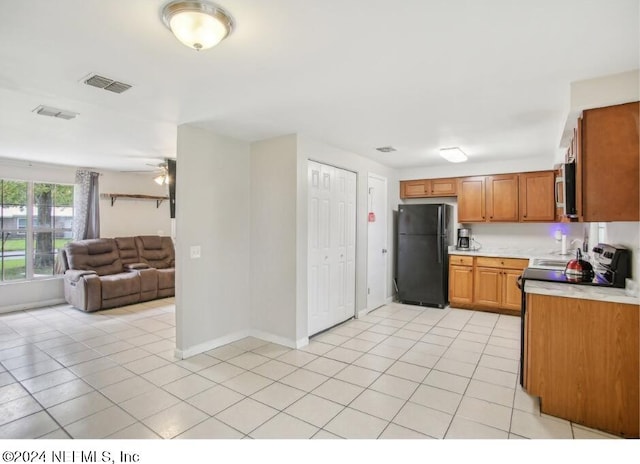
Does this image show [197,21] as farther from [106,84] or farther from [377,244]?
[377,244]

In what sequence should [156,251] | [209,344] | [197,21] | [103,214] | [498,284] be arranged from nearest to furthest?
[197,21] < [209,344] < [498,284] < [103,214] < [156,251]

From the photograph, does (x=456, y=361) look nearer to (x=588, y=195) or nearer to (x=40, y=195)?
(x=588, y=195)

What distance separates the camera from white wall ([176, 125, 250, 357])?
11.0 feet

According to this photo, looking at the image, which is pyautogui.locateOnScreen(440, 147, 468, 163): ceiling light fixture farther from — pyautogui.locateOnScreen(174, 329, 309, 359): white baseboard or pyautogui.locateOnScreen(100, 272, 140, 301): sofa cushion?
pyautogui.locateOnScreen(100, 272, 140, 301): sofa cushion

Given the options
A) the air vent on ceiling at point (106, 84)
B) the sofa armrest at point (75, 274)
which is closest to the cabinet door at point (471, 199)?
the air vent on ceiling at point (106, 84)

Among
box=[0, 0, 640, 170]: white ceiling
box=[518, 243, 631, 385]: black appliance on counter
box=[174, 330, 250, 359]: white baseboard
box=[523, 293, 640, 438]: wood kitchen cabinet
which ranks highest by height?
box=[0, 0, 640, 170]: white ceiling

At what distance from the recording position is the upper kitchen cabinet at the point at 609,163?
7.02 feet

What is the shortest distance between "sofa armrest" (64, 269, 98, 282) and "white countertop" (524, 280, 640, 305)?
585 cm

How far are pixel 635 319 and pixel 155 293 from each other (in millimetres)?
6169

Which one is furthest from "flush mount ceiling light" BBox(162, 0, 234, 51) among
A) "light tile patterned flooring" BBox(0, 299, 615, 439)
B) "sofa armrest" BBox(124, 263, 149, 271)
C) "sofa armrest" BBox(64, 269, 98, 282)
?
"sofa armrest" BBox(124, 263, 149, 271)

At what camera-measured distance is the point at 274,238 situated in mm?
3809

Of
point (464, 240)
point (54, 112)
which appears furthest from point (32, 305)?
point (464, 240)

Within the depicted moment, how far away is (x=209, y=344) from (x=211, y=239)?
3.67 ft

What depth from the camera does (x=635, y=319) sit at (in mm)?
2127
